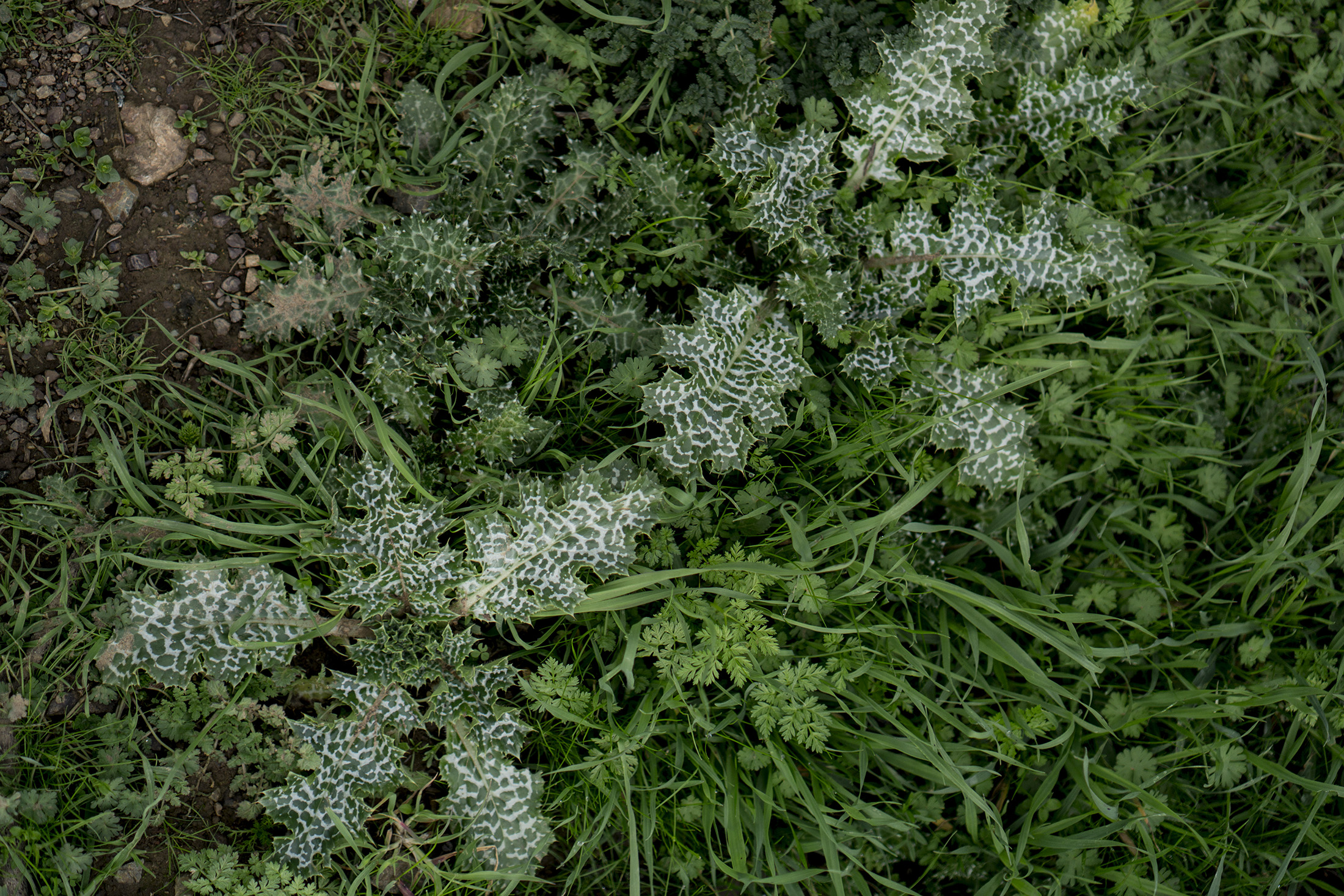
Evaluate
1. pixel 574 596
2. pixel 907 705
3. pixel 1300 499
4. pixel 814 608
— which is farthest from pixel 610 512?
pixel 1300 499

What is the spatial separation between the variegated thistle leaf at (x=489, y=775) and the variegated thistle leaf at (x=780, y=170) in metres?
1.62

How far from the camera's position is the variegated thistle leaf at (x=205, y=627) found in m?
2.39

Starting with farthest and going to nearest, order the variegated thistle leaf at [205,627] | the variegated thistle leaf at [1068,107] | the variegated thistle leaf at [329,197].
A: 1. the variegated thistle leaf at [1068,107]
2. the variegated thistle leaf at [329,197]
3. the variegated thistle leaf at [205,627]

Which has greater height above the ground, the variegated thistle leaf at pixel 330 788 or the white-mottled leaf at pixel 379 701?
the white-mottled leaf at pixel 379 701

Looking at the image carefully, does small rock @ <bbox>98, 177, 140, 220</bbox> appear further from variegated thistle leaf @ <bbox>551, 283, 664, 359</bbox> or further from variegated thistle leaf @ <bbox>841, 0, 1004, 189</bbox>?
variegated thistle leaf @ <bbox>841, 0, 1004, 189</bbox>

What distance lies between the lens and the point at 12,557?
257cm

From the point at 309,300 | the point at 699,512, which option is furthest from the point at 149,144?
the point at 699,512

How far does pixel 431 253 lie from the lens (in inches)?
97.7

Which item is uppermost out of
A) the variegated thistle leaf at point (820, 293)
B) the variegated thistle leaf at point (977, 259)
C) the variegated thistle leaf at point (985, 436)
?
the variegated thistle leaf at point (977, 259)

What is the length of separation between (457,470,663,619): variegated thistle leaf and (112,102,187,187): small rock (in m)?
1.61

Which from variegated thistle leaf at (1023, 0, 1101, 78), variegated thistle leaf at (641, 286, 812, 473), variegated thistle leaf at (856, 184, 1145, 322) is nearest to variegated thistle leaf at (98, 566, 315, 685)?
variegated thistle leaf at (641, 286, 812, 473)

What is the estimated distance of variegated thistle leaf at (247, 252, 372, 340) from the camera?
8.54ft

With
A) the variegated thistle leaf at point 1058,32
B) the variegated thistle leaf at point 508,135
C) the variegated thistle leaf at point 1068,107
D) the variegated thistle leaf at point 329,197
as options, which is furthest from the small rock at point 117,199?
the variegated thistle leaf at point 1058,32

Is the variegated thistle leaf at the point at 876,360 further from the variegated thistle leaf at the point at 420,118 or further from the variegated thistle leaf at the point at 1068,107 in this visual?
the variegated thistle leaf at the point at 420,118
